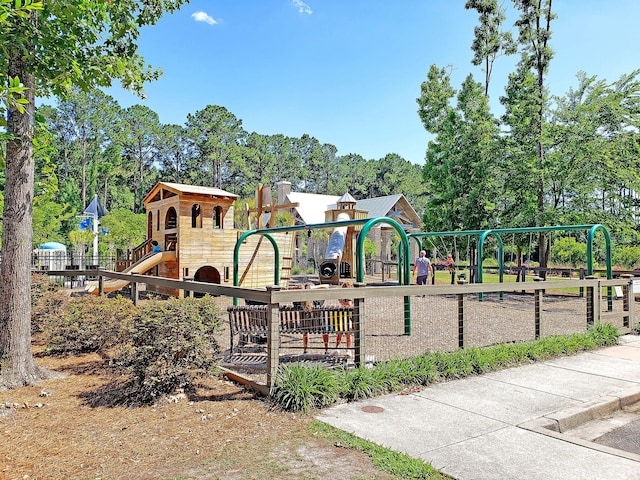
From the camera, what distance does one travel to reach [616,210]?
18.3 meters

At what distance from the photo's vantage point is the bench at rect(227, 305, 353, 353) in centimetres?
617

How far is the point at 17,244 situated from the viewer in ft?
19.4

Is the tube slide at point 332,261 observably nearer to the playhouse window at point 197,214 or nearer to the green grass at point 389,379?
the playhouse window at point 197,214

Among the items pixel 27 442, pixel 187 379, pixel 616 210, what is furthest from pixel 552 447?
pixel 616 210

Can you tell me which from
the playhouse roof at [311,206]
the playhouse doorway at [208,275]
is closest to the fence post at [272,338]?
the playhouse doorway at [208,275]

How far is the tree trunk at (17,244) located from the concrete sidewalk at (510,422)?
157 inches

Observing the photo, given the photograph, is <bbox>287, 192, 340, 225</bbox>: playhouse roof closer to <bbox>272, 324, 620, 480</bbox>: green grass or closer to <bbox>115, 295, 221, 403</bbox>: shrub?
<bbox>272, 324, 620, 480</bbox>: green grass

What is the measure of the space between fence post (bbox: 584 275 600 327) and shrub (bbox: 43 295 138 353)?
329 inches

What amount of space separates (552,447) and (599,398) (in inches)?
73.5

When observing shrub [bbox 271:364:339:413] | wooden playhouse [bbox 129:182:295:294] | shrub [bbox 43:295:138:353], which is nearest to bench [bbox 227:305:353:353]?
shrub [bbox 271:364:339:413]

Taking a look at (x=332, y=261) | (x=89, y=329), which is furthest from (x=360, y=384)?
(x=332, y=261)

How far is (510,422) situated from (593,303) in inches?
226

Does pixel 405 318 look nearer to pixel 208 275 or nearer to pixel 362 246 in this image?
pixel 362 246

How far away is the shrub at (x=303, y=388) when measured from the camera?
4.85 meters
